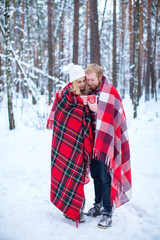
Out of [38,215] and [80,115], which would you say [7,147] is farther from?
[80,115]

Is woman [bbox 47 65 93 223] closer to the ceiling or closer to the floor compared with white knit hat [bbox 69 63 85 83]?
closer to the floor

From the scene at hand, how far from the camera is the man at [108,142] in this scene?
7.17 ft

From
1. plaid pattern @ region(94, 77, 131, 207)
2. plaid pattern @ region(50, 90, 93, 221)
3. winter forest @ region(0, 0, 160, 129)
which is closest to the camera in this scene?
plaid pattern @ region(94, 77, 131, 207)

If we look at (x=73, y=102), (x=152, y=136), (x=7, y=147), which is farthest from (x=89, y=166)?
(x=152, y=136)

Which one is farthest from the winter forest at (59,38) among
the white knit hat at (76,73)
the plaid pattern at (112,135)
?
the plaid pattern at (112,135)

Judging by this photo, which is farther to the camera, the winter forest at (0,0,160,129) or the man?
the winter forest at (0,0,160,129)

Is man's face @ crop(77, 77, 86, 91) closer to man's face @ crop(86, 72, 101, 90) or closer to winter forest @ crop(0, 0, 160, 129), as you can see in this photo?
man's face @ crop(86, 72, 101, 90)

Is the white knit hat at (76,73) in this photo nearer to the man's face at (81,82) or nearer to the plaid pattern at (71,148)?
the man's face at (81,82)

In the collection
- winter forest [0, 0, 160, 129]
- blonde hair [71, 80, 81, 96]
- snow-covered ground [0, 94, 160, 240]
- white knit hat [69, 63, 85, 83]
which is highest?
winter forest [0, 0, 160, 129]

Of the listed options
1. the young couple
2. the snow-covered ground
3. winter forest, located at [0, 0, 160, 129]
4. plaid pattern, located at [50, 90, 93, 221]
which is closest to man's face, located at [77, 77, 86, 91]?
the young couple

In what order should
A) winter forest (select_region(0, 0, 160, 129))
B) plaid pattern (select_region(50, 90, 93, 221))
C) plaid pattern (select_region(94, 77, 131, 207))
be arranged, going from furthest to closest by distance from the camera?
1. winter forest (select_region(0, 0, 160, 129))
2. plaid pattern (select_region(50, 90, 93, 221))
3. plaid pattern (select_region(94, 77, 131, 207))

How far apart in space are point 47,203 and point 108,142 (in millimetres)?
1526

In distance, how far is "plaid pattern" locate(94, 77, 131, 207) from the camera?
2180 mm

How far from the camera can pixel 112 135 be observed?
220 centimetres
